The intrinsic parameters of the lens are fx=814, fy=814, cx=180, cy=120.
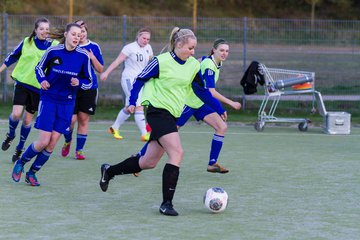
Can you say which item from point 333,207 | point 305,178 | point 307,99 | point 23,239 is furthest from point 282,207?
point 307,99

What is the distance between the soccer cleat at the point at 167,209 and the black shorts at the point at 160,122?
0.62 metres

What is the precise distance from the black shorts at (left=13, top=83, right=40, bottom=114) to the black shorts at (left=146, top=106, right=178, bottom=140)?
3.32m

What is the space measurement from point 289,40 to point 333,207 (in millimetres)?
11552

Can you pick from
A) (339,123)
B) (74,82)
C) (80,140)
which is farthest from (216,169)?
(339,123)

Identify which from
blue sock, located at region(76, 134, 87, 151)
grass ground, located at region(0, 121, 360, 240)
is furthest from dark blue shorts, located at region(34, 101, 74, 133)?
blue sock, located at region(76, 134, 87, 151)

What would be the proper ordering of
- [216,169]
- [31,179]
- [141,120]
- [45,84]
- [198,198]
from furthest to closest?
[141,120] < [216,169] < [31,179] < [45,84] < [198,198]

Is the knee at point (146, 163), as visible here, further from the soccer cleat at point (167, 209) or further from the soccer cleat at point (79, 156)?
the soccer cleat at point (79, 156)

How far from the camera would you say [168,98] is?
765 cm

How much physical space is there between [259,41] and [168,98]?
12.6 metres

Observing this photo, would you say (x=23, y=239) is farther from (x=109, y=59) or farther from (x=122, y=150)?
(x=109, y=59)

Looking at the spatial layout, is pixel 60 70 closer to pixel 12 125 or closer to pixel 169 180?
pixel 169 180

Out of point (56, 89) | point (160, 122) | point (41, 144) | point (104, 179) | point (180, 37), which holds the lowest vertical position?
point (104, 179)

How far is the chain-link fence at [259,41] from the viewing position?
18.4 meters

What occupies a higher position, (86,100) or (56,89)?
(56,89)
